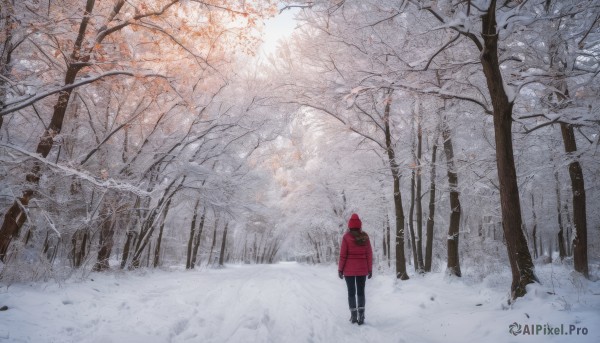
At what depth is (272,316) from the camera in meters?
5.60

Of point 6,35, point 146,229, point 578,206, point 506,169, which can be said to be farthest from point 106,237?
point 578,206

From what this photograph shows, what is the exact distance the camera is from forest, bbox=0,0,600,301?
5711mm

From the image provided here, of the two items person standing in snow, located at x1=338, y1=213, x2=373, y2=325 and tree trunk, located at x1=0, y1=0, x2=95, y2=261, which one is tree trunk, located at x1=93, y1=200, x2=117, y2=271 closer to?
tree trunk, located at x1=0, y1=0, x2=95, y2=261

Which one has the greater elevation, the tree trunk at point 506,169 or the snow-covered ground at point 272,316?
the tree trunk at point 506,169

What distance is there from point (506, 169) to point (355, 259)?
10.4 feet

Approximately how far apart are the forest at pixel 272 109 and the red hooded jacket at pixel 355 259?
8.08 ft

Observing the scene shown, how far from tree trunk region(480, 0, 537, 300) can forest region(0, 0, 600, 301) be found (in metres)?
0.03

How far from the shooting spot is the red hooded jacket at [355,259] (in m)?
5.81

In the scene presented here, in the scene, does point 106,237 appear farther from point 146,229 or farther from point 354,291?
point 354,291

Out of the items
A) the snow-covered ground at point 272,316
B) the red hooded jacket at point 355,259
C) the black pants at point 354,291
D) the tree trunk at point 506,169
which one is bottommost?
the snow-covered ground at point 272,316

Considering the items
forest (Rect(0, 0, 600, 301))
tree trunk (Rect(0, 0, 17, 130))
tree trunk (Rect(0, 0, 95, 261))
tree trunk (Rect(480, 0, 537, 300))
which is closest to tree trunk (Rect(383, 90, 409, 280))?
forest (Rect(0, 0, 600, 301))

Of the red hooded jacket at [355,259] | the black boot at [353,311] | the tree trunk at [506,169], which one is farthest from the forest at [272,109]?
the black boot at [353,311]

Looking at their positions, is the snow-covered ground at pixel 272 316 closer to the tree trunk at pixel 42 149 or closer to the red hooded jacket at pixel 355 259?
the red hooded jacket at pixel 355 259

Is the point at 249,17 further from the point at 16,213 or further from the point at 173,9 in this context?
the point at 16,213
